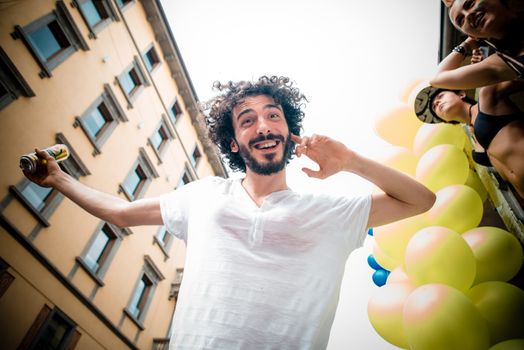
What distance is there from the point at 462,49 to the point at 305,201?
189 cm

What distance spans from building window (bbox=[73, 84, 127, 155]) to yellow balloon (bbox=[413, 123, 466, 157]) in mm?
9117

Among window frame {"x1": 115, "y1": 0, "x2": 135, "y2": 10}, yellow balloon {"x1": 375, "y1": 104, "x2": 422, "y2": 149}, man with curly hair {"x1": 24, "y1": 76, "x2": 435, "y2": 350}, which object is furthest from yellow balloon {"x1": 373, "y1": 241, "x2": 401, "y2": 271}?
window frame {"x1": 115, "y1": 0, "x2": 135, "y2": 10}

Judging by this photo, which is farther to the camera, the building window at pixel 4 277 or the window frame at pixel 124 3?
the window frame at pixel 124 3

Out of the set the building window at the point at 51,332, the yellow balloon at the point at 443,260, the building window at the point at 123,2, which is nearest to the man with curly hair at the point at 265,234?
the yellow balloon at the point at 443,260

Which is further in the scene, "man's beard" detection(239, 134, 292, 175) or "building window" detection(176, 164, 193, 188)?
"building window" detection(176, 164, 193, 188)

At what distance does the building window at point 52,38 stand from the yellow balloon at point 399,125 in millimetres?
8805

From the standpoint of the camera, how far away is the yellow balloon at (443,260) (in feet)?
5.72

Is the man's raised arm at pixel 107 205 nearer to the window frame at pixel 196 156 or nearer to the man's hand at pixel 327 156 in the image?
the man's hand at pixel 327 156

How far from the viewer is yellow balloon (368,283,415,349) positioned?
1976mm

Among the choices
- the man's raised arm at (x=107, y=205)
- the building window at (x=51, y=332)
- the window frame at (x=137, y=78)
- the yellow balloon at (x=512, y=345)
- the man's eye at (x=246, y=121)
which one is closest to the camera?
the yellow balloon at (x=512, y=345)

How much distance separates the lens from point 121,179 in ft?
30.4

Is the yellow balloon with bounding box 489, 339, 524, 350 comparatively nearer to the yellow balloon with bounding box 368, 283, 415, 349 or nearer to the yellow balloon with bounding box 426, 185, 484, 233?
the yellow balloon with bounding box 368, 283, 415, 349

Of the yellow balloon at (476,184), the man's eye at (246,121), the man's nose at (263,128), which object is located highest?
the man's nose at (263,128)

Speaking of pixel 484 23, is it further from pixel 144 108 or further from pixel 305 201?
pixel 144 108
